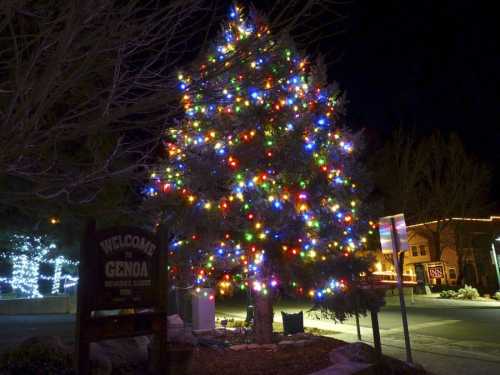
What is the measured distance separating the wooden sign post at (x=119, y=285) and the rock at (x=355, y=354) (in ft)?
8.91

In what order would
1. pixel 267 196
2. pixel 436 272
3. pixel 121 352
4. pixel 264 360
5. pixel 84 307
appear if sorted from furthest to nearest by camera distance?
1. pixel 436 272
2. pixel 267 196
3. pixel 264 360
4. pixel 121 352
5. pixel 84 307

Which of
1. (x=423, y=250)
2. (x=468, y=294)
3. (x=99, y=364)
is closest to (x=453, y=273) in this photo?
(x=423, y=250)

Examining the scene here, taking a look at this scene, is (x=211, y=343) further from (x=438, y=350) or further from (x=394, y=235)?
(x=438, y=350)

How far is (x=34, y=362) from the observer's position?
5.04m

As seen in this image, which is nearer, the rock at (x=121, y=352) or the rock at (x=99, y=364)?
the rock at (x=99, y=364)

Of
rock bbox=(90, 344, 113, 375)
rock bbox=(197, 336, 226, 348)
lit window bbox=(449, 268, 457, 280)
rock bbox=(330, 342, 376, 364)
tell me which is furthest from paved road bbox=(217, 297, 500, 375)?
lit window bbox=(449, 268, 457, 280)

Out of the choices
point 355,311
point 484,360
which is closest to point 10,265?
point 355,311

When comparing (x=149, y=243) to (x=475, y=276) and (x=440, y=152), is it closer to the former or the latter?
(x=440, y=152)

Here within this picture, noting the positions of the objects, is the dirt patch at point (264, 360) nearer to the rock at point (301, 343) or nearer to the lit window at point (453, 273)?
the rock at point (301, 343)

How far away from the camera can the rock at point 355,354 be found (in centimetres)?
627

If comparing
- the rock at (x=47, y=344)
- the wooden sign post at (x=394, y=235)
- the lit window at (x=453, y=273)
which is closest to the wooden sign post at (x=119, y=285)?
the rock at (x=47, y=344)

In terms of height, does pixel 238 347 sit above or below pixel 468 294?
above

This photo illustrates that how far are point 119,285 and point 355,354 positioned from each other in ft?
11.9

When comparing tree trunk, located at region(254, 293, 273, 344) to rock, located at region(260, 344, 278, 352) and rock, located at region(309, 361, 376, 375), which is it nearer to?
rock, located at region(260, 344, 278, 352)
